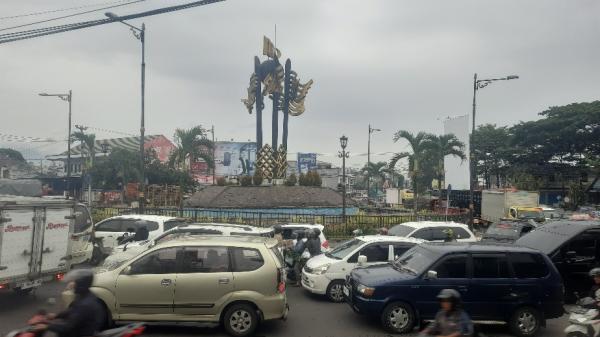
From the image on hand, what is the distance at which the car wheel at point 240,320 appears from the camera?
8.13 metres

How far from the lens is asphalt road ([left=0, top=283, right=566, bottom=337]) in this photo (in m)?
8.58

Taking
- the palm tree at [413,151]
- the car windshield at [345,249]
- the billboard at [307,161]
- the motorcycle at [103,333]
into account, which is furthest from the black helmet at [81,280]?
the billboard at [307,161]

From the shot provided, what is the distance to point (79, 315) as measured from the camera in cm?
507

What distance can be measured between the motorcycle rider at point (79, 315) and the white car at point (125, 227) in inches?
394

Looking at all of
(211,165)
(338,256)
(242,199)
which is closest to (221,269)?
(338,256)

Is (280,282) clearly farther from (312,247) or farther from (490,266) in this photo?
(312,247)

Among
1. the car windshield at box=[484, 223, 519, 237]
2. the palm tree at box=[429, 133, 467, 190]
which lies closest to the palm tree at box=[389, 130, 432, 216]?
the palm tree at box=[429, 133, 467, 190]

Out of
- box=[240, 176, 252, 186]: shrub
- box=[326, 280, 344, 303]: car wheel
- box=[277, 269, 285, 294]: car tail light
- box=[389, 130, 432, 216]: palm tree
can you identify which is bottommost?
box=[326, 280, 344, 303]: car wheel

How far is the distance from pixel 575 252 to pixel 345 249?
199 inches

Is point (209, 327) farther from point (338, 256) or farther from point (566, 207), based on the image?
point (566, 207)

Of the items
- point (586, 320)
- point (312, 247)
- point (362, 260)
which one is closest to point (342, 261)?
point (362, 260)

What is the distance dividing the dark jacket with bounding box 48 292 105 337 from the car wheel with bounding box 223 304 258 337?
3.18 m

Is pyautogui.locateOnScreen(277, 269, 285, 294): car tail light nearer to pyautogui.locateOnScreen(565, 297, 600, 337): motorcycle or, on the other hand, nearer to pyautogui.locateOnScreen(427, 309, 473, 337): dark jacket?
pyautogui.locateOnScreen(427, 309, 473, 337): dark jacket

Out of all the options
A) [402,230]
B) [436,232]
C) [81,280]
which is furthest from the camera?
[402,230]
